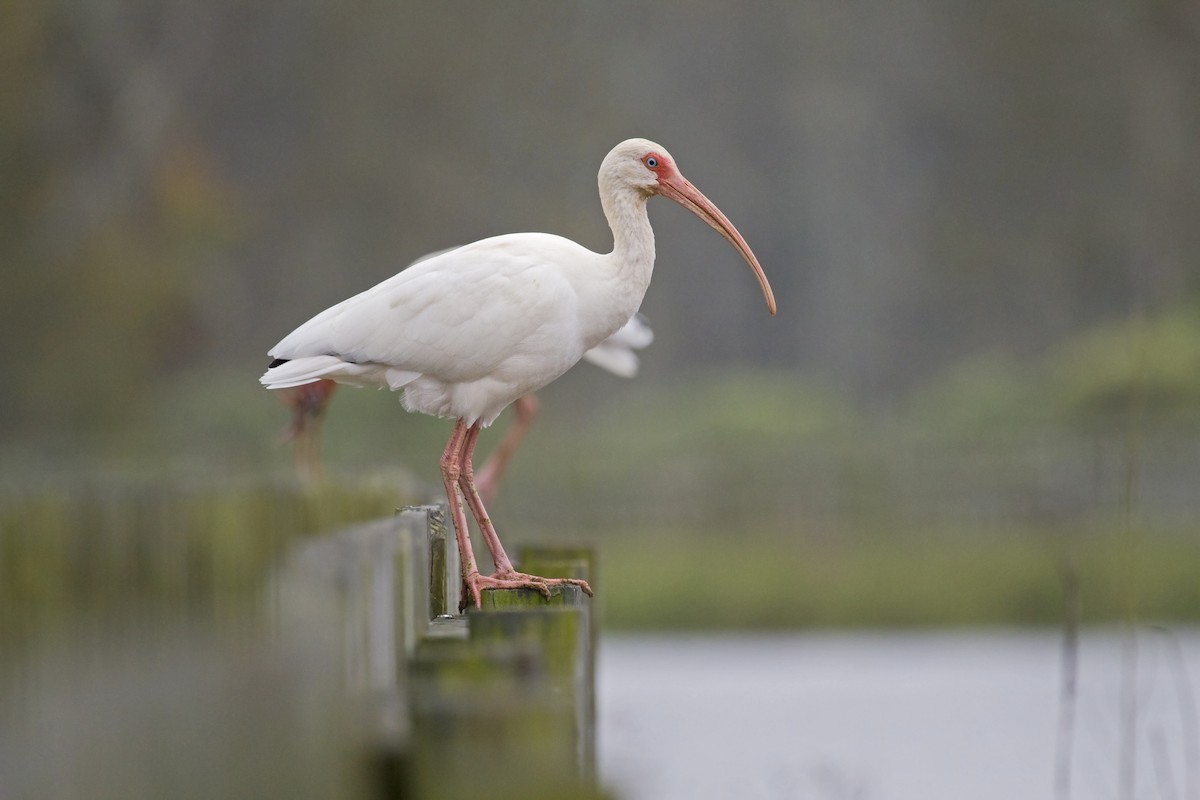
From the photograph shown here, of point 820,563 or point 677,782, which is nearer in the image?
point 677,782

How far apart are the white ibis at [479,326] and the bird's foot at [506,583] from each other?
12 cm

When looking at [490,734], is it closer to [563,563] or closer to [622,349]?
[563,563]

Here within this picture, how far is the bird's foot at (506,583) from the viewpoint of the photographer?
4.27 meters

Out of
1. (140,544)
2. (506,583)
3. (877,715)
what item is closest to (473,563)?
(506,583)

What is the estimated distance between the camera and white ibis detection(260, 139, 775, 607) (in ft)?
16.1

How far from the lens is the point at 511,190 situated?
3338 cm

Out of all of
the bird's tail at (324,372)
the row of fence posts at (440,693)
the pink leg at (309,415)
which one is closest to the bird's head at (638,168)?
the bird's tail at (324,372)

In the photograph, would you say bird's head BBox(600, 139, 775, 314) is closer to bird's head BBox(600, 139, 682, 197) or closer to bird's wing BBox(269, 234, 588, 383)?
bird's head BBox(600, 139, 682, 197)

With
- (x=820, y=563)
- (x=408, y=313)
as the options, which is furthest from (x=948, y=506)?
(x=408, y=313)

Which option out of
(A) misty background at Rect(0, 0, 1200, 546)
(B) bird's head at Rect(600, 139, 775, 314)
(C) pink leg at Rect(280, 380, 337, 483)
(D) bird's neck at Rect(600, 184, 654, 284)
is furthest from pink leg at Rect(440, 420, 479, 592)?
(A) misty background at Rect(0, 0, 1200, 546)

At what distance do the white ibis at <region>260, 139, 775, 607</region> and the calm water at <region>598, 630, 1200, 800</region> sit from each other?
1.50 meters

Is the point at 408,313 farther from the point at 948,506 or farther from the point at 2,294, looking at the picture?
the point at 2,294

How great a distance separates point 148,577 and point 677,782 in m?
5.26

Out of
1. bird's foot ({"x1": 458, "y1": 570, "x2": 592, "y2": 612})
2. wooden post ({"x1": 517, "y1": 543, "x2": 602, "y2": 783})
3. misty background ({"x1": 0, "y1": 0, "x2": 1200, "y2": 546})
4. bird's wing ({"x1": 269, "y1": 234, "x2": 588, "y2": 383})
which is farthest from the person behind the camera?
misty background ({"x1": 0, "y1": 0, "x2": 1200, "y2": 546})
